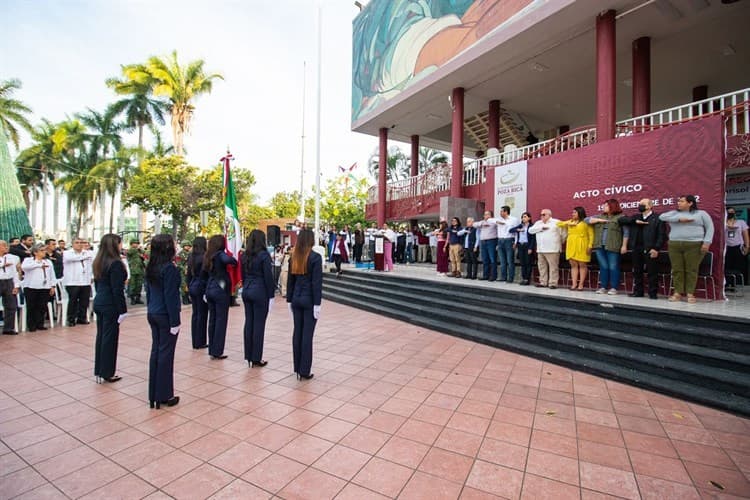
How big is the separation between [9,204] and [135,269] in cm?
351

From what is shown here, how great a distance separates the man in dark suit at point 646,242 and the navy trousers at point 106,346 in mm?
7586

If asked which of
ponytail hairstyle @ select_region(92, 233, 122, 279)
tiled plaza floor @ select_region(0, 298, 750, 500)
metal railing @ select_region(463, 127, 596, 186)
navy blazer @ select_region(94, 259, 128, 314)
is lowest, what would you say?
tiled plaza floor @ select_region(0, 298, 750, 500)

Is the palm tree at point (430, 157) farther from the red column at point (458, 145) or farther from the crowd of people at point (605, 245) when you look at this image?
the crowd of people at point (605, 245)

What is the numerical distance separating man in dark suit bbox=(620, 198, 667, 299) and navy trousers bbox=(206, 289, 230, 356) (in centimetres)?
658

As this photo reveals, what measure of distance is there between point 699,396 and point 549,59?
36.2 ft

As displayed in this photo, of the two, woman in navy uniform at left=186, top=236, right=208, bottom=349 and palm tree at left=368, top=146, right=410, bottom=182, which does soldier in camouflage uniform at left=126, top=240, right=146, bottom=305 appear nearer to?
woman in navy uniform at left=186, top=236, right=208, bottom=349

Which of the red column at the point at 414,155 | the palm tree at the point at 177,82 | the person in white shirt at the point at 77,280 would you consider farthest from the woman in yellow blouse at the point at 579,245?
the palm tree at the point at 177,82

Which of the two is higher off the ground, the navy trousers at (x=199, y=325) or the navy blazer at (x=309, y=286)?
the navy blazer at (x=309, y=286)

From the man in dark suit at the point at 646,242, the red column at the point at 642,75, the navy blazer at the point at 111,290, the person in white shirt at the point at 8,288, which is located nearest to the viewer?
the navy blazer at the point at 111,290

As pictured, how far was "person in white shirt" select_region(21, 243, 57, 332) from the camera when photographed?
6.72 m

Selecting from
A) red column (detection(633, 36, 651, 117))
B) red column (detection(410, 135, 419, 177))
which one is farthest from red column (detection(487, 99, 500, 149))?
red column (detection(633, 36, 651, 117))

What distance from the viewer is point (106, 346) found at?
4.10 metres

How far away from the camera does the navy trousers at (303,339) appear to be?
4219mm

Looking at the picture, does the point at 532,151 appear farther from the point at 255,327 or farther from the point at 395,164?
the point at 395,164
